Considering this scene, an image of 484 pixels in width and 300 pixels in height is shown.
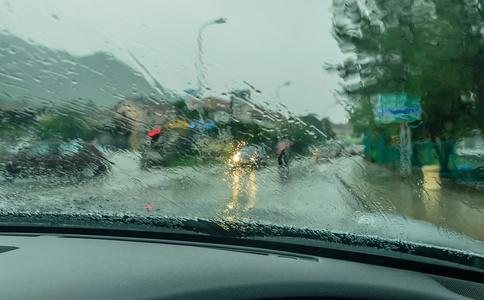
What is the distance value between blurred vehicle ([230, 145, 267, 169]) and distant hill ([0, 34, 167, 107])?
Result: 0.68 meters

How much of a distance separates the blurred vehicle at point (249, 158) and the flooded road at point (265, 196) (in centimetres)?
5

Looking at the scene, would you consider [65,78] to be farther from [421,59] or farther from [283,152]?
[421,59]

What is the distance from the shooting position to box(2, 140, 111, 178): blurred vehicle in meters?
4.21

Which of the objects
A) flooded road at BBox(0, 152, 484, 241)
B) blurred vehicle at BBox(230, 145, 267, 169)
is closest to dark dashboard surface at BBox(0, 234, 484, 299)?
flooded road at BBox(0, 152, 484, 241)

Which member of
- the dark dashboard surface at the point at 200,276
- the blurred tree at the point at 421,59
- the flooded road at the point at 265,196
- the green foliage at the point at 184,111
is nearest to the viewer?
the dark dashboard surface at the point at 200,276

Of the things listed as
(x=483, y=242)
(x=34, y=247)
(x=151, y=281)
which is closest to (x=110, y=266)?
(x=151, y=281)

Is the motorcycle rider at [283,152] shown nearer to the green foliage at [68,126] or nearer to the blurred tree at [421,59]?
the blurred tree at [421,59]

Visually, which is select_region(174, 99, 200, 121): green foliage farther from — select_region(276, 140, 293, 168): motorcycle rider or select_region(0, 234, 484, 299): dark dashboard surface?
select_region(0, 234, 484, 299): dark dashboard surface

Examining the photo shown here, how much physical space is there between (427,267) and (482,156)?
76.9 inches

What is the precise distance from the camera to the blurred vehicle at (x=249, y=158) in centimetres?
421

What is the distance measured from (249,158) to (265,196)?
13.6 inches

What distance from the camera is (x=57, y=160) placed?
4.27 metres

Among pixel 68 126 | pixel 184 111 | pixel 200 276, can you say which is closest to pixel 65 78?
pixel 68 126

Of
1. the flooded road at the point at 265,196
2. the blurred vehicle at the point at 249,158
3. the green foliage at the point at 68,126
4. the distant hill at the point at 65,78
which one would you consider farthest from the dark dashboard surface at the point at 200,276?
the distant hill at the point at 65,78
